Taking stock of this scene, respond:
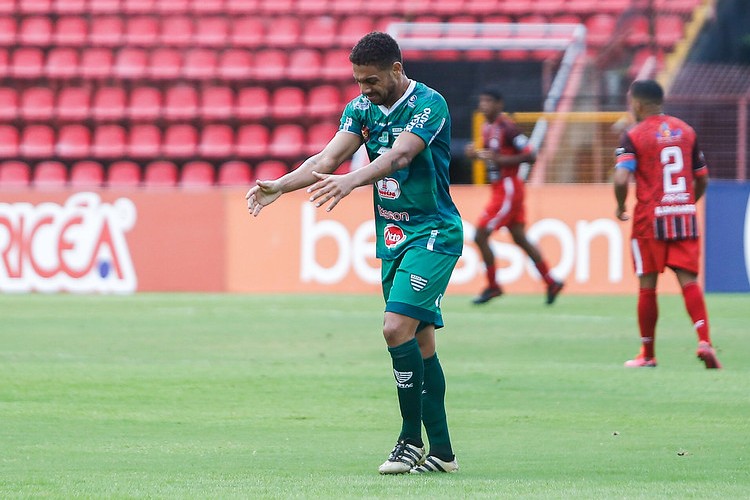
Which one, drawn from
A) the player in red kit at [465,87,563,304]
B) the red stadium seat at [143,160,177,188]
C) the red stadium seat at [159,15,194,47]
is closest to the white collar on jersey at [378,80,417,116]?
the player in red kit at [465,87,563,304]

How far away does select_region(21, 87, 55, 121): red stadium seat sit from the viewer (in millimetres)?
23000

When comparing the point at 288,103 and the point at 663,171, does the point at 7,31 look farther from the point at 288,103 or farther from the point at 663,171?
the point at 663,171

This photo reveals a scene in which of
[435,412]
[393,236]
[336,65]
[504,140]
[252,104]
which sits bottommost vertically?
[435,412]

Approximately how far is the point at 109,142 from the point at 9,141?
165 cm

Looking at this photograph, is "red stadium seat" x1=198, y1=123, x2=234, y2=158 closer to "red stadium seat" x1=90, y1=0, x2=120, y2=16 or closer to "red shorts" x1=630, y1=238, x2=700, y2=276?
"red stadium seat" x1=90, y1=0, x2=120, y2=16

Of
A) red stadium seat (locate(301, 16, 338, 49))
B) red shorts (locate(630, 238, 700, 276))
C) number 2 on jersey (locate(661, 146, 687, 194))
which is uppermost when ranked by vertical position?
red stadium seat (locate(301, 16, 338, 49))

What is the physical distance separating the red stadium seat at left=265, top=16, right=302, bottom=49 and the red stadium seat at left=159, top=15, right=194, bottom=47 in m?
1.38

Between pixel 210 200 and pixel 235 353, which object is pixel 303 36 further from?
pixel 235 353

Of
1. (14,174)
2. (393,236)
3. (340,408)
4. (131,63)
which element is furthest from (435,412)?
(131,63)

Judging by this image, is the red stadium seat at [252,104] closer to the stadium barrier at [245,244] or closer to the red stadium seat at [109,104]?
the red stadium seat at [109,104]

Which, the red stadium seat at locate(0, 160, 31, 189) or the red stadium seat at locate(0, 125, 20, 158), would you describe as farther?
the red stadium seat at locate(0, 125, 20, 158)

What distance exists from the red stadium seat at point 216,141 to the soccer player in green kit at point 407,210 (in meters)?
16.1

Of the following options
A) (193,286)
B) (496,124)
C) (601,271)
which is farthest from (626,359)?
(193,286)

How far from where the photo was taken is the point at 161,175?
21625mm
